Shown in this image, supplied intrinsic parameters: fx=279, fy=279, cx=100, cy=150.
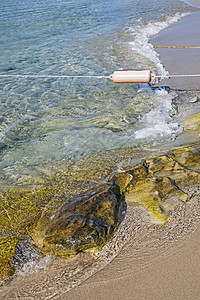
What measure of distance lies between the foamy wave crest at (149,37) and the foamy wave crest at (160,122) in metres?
1.93

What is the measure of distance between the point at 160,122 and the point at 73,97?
2.49 m

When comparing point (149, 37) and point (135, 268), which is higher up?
point (149, 37)

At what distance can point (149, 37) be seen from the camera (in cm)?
1201

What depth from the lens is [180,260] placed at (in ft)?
9.10

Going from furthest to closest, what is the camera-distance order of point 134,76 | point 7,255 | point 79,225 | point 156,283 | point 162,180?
point 134,76 → point 162,180 → point 79,225 → point 7,255 → point 156,283

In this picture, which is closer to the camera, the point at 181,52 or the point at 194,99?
the point at 194,99

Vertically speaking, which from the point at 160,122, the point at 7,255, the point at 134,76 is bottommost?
the point at 160,122

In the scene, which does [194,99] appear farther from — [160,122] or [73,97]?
[73,97]

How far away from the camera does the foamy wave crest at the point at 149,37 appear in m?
9.09

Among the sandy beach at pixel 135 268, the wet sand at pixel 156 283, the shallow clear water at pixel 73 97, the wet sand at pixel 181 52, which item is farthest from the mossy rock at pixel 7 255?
the wet sand at pixel 181 52

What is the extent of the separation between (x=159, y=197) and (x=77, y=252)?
1236 mm

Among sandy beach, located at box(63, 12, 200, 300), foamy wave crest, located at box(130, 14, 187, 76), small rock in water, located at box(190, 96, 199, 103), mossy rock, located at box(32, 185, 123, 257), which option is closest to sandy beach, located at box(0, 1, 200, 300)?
sandy beach, located at box(63, 12, 200, 300)

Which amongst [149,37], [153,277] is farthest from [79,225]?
[149,37]

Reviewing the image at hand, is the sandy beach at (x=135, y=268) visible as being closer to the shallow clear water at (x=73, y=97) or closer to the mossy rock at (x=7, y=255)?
the mossy rock at (x=7, y=255)
